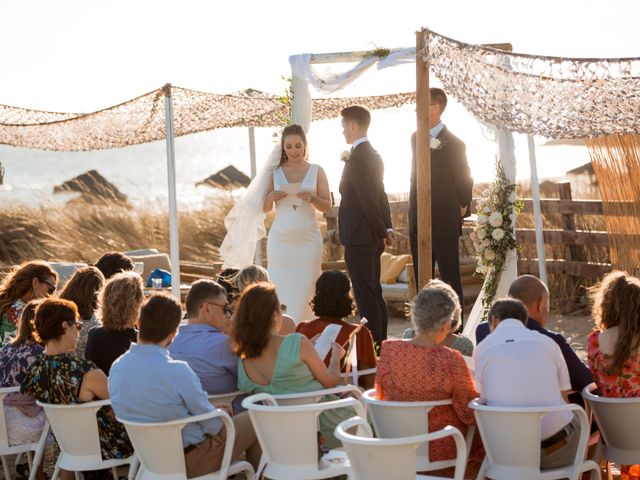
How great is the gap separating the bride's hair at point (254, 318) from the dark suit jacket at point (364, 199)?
279 centimetres

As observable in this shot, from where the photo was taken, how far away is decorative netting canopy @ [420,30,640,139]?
5.82m

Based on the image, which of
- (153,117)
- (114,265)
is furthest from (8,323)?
(153,117)

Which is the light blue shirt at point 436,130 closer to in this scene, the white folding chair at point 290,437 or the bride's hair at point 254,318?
the bride's hair at point 254,318

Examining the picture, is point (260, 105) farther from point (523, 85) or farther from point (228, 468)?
point (228, 468)

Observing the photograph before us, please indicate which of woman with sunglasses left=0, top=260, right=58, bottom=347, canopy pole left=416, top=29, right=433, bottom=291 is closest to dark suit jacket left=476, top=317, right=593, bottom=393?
canopy pole left=416, top=29, right=433, bottom=291

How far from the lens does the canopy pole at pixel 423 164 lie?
6605 mm

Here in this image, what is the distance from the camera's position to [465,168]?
7.25m

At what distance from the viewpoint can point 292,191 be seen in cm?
758

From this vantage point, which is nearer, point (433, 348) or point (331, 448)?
point (433, 348)

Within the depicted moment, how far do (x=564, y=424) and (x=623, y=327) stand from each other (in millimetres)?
499

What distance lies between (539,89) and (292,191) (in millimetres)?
2062

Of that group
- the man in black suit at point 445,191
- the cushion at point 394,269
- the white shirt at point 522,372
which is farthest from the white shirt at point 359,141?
the cushion at point 394,269

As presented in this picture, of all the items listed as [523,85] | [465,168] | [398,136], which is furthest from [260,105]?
[523,85]

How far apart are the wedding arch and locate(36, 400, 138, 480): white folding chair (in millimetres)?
4024
